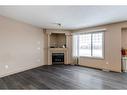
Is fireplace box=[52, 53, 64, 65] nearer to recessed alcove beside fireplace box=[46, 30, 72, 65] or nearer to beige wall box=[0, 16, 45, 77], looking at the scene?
recessed alcove beside fireplace box=[46, 30, 72, 65]

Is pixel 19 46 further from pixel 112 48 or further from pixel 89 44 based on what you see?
pixel 112 48

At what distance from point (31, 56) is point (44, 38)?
163cm

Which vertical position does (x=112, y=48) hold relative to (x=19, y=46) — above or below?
below

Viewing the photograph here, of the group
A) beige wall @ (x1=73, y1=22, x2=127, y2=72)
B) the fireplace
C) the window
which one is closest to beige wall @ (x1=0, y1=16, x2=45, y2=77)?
the fireplace

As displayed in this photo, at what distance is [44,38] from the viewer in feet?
23.8

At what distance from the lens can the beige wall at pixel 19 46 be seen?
4.40 meters

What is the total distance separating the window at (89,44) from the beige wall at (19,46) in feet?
7.38

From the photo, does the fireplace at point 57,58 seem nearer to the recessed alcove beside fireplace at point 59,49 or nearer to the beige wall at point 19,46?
the recessed alcove beside fireplace at point 59,49

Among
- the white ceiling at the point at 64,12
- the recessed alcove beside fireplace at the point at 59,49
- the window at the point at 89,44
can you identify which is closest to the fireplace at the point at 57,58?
the recessed alcove beside fireplace at the point at 59,49

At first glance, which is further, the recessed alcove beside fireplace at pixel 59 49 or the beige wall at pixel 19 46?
the recessed alcove beside fireplace at pixel 59 49

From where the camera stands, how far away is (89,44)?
262 inches

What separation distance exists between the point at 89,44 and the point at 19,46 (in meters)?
3.80

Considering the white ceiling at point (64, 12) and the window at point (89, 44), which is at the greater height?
the white ceiling at point (64, 12)

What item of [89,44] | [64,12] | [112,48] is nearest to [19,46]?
[64,12]
